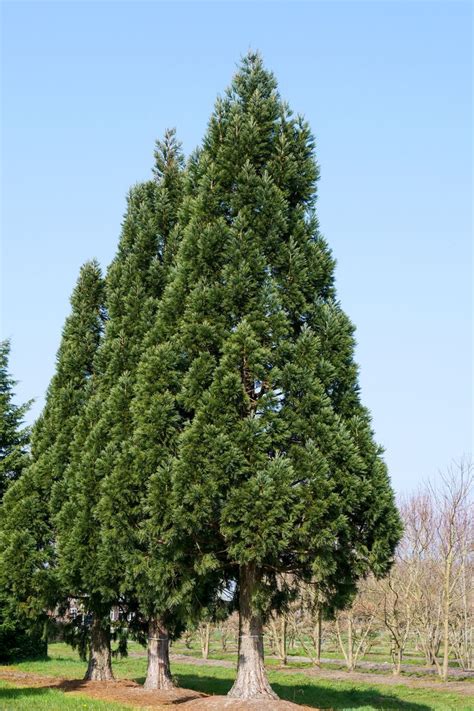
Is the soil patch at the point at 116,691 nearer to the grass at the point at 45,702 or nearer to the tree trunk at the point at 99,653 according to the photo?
the tree trunk at the point at 99,653

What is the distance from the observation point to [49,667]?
2316 centimetres

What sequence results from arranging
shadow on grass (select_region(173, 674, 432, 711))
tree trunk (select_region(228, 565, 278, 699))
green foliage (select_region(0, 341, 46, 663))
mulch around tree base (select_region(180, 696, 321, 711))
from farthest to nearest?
1. green foliage (select_region(0, 341, 46, 663))
2. shadow on grass (select_region(173, 674, 432, 711))
3. tree trunk (select_region(228, 565, 278, 699))
4. mulch around tree base (select_region(180, 696, 321, 711))

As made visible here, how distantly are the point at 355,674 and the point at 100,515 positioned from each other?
14.4 m

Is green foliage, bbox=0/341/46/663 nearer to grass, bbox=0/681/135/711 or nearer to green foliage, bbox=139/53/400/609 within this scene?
grass, bbox=0/681/135/711

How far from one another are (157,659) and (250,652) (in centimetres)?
491

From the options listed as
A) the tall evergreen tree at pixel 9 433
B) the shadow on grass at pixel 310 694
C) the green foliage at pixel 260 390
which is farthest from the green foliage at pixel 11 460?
the green foliage at pixel 260 390

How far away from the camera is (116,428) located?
52.5 feet

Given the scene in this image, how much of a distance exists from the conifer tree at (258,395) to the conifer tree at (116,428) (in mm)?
2261

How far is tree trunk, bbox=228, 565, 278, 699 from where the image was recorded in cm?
1203

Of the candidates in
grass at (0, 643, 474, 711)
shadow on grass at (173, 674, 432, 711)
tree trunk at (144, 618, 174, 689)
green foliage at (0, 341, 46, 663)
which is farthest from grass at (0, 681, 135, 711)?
green foliage at (0, 341, 46, 663)

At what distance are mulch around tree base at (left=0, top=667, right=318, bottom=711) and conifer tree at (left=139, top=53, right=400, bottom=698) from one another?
20.0 inches

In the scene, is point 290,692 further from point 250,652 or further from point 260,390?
point 260,390

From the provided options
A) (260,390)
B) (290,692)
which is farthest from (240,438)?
(290,692)

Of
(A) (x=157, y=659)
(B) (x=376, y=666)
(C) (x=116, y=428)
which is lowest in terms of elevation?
(B) (x=376, y=666)
